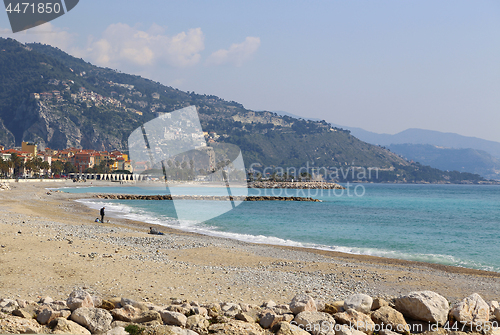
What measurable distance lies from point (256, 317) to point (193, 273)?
416 cm

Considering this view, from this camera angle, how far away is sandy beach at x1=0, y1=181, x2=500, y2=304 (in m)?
7.84

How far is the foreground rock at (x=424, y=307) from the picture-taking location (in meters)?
6.04

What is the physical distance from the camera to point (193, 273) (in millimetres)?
9766

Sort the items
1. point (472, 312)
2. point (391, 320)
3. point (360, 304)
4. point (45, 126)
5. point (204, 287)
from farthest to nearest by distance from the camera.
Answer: point (45, 126) < point (204, 287) < point (360, 304) < point (472, 312) < point (391, 320)

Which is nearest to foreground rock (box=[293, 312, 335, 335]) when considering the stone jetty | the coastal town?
the stone jetty

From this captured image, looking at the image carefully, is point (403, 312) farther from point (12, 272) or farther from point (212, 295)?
point (12, 272)

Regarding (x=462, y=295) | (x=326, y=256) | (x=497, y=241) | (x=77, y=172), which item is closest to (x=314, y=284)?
(x=462, y=295)

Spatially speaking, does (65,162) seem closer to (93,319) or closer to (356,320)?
(93,319)

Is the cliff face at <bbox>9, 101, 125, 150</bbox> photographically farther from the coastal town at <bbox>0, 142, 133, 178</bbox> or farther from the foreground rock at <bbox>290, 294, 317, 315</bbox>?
the foreground rock at <bbox>290, 294, 317, 315</bbox>

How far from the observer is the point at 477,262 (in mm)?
15008

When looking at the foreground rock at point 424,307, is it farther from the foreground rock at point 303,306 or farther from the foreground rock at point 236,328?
the foreground rock at point 236,328

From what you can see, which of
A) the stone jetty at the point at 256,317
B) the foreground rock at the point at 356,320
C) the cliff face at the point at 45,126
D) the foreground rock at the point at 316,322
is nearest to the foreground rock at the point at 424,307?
the stone jetty at the point at 256,317

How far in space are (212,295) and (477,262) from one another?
12.1 metres

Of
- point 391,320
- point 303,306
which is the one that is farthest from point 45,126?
point 391,320
